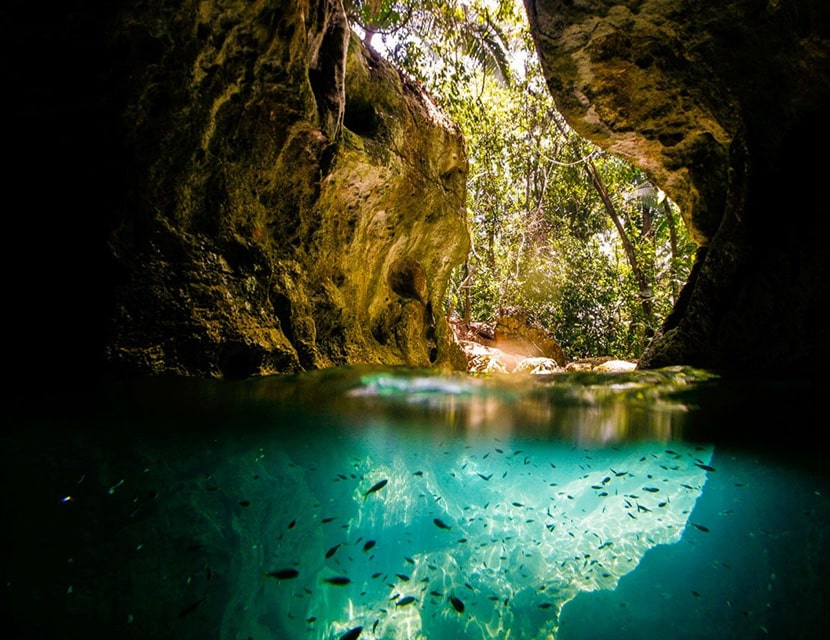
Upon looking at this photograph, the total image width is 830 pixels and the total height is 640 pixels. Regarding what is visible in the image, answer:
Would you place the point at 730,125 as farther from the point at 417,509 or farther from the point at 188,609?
the point at 188,609

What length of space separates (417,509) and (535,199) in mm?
15244

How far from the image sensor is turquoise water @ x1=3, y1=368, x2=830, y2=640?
4.26 meters

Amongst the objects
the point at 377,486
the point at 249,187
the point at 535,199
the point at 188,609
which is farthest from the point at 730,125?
the point at 535,199

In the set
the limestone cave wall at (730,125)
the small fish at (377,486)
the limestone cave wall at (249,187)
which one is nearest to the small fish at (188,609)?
the small fish at (377,486)

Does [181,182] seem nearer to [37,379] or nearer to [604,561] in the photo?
[37,379]

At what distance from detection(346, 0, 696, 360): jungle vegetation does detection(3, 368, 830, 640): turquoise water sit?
7226 millimetres

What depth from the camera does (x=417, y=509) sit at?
24.6 feet

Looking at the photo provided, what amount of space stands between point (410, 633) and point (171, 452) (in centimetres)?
387

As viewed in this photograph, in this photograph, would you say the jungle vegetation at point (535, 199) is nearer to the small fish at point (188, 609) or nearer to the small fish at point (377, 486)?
the small fish at point (377, 486)

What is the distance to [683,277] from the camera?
1465 centimetres

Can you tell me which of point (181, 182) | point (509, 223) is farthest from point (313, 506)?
point (509, 223)

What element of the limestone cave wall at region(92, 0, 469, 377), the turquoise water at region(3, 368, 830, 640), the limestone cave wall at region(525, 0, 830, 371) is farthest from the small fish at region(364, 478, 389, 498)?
the limestone cave wall at region(525, 0, 830, 371)

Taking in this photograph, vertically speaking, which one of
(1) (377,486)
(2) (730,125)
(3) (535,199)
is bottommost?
(1) (377,486)

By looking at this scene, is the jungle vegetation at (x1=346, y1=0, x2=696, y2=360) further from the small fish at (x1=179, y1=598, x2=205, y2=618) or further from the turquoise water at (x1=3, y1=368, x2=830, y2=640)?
the small fish at (x1=179, y1=598, x2=205, y2=618)
